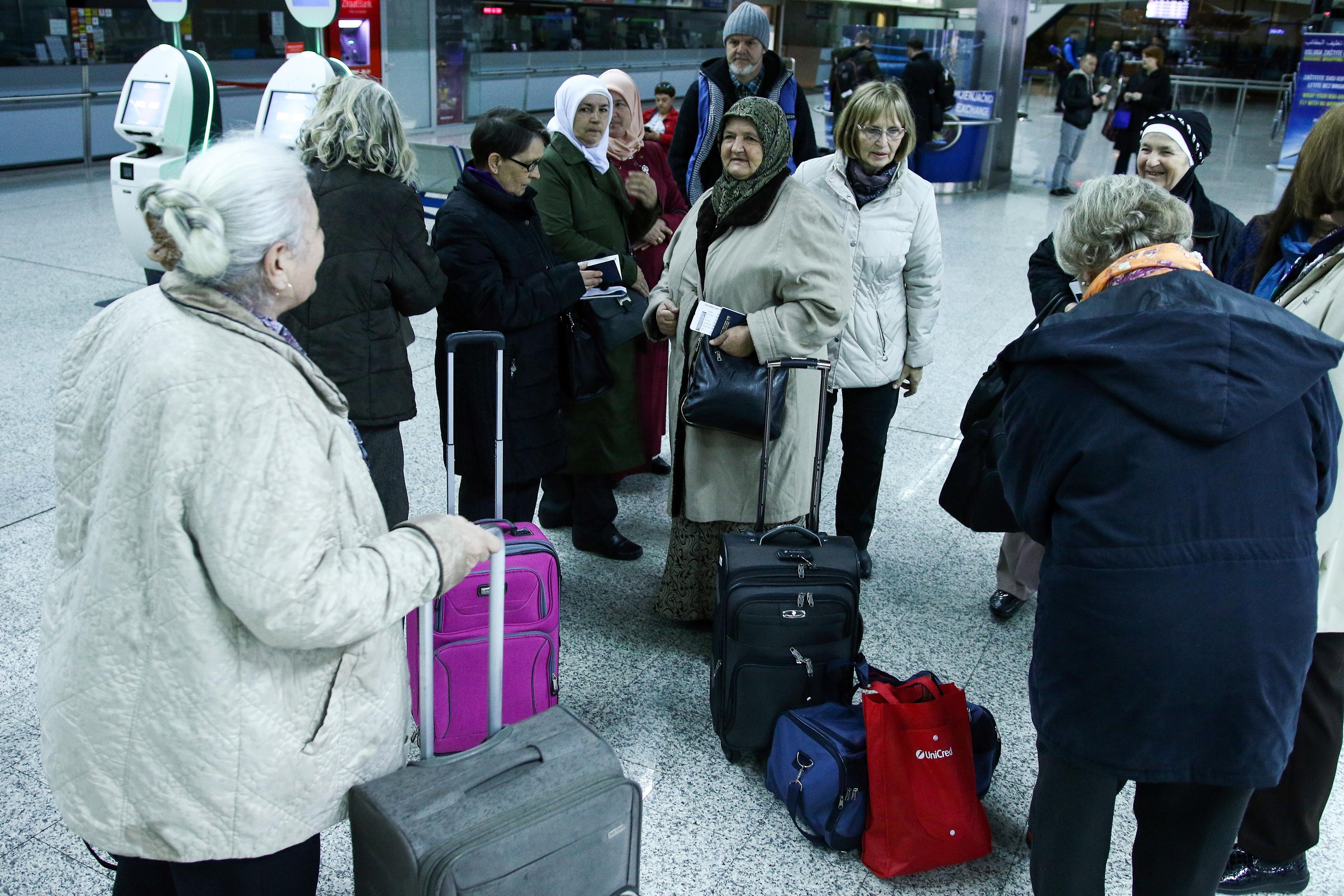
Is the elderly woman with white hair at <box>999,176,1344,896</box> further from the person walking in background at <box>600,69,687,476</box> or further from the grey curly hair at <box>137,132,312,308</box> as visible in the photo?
the person walking in background at <box>600,69,687,476</box>

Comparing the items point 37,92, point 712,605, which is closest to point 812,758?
point 712,605

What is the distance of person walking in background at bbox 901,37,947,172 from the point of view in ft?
33.7

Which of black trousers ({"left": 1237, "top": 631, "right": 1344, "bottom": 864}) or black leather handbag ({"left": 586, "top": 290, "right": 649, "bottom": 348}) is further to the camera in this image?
black leather handbag ({"left": 586, "top": 290, "right": 649, "bottom": 348})

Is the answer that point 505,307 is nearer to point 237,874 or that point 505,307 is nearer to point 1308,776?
point 237,874

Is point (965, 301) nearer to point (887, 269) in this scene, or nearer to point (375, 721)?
point (887, 269)

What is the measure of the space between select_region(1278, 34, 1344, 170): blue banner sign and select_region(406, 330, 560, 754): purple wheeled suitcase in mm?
12073

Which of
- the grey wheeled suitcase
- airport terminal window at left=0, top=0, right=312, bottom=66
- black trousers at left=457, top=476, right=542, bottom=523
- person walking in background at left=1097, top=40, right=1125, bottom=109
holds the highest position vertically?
person walking in background at left=1097, top=40, right=1125, bottom=109

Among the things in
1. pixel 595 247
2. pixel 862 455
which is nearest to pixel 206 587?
pixel 595 247

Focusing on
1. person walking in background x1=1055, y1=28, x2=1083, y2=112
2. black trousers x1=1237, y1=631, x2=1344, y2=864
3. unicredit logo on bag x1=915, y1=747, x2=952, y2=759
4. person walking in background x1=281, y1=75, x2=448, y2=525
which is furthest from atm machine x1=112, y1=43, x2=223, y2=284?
person walking in background x1=1055, y1=28, x2=1083, y2=112

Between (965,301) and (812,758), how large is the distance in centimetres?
515

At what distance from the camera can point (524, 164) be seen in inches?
112

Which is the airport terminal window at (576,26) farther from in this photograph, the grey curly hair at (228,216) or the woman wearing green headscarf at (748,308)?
the grey curly hair at (228,216)

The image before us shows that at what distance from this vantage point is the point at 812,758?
2322mm

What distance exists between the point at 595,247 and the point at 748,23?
2044 millimetres
